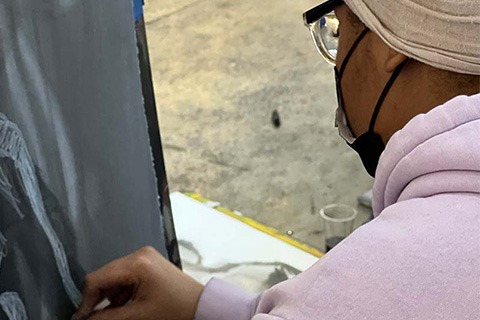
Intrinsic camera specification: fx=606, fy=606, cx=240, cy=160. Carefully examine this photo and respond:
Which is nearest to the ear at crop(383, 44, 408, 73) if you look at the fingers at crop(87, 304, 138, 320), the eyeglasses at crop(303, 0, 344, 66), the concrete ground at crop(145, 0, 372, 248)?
the eyeglasses at crop(303, 0, 344, 66)

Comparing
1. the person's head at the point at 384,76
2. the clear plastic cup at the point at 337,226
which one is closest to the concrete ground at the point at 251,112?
the clear plastic cup at the point at 337,226

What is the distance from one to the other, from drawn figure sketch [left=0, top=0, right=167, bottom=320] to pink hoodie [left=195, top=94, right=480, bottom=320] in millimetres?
335

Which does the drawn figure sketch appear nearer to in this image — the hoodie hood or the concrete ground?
the hoodie hood

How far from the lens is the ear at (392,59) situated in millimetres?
701

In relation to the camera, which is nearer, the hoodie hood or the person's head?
the hoodie hood

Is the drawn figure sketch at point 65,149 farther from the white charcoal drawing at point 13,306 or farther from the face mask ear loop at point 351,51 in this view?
the face mask ear loop at point 351,51

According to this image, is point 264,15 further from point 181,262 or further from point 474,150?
point 474,150

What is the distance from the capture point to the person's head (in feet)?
2.20

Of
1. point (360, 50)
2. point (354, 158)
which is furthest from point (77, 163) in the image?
point (354, 158)

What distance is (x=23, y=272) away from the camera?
29.3 inches

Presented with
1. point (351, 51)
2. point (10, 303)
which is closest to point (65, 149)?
point (10, 303)

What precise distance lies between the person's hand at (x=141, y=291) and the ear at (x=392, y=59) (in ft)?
1.45

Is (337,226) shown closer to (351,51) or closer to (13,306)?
(351,51)

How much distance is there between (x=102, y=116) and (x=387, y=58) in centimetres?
39
